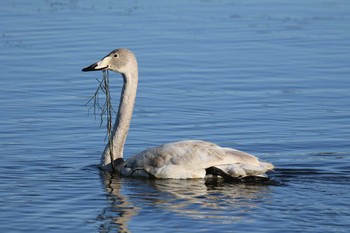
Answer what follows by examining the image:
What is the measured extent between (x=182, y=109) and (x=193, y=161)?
371 cm

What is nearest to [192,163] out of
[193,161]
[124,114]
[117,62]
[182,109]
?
[193,161]

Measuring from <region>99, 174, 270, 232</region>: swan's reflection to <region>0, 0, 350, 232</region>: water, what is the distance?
24 mm

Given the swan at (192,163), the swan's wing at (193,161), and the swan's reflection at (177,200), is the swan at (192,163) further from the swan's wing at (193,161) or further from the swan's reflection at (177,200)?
the swan's reflection at (177,200)

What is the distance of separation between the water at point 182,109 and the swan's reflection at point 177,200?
0.08 ft

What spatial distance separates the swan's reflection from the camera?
10.8m

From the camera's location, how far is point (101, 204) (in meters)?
11.4

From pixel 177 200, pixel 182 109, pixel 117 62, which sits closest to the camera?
pixel 177 200

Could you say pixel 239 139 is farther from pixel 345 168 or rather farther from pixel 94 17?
pixel 94 17

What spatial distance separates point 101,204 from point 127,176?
150 centimetres

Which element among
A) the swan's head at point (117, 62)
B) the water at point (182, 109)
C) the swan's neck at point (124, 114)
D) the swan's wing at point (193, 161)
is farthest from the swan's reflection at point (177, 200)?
the swan's head at point (117, 62)

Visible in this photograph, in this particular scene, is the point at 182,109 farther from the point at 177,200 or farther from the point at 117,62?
the point at 177,200

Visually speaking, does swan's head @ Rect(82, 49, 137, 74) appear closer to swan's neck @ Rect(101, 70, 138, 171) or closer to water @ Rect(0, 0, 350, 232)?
swan's neck @ Rect(101, 70, 138, 171)

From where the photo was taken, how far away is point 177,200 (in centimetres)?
1146

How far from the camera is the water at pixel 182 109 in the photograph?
11000 millimetres
